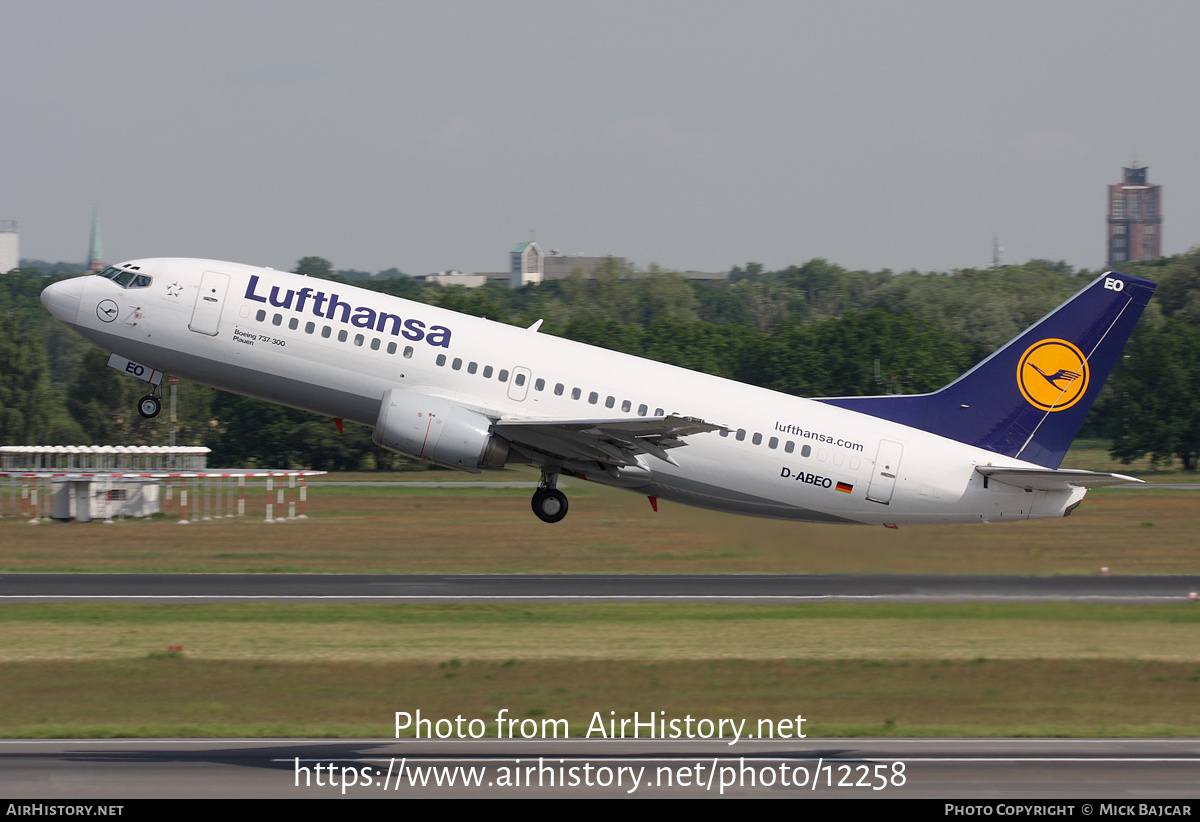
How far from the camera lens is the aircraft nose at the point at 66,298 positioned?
1215 inches

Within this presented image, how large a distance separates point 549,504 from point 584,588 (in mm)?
13128

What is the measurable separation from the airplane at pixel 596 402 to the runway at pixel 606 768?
6.73 meters

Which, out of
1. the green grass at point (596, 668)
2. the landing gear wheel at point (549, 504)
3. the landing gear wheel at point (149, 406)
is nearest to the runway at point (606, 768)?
the green grass at point (596, 668)

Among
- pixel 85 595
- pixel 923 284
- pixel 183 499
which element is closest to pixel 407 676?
pixel 85 595

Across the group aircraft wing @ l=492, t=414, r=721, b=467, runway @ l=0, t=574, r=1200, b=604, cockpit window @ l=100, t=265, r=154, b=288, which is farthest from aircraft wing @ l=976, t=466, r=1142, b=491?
cockpit window @ l=100, t=265, r=154, b=288

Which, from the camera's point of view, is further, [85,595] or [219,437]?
[219,437]

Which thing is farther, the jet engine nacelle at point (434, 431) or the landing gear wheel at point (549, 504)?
the landing gear wheel at point (549, 504)

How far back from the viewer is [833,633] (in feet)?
115

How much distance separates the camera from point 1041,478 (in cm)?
3103

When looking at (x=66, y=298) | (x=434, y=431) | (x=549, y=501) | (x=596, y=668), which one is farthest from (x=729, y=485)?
(x=66, y=298)

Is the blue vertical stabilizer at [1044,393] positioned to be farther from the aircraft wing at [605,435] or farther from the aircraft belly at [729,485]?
the aircraft wing at [605,435]

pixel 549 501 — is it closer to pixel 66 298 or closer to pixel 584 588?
pixel 66 298
